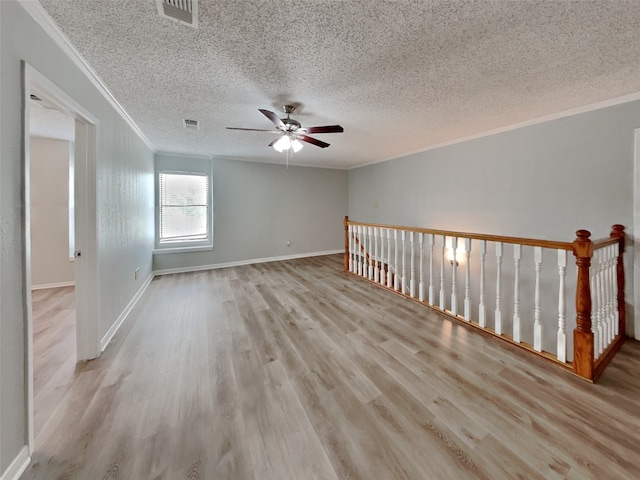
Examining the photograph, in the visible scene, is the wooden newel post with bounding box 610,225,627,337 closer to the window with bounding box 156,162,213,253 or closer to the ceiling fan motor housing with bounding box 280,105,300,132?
the ceiling fan motor housing with bounding box 280,105,300,132

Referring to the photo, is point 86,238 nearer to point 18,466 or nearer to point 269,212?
point 18,466

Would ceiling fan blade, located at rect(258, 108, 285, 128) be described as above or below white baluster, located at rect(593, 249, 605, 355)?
above

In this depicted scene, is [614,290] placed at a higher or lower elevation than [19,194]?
lower

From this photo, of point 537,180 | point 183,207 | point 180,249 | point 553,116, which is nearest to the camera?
point 553,116

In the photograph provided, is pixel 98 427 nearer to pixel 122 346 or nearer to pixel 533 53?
pixel 122 346

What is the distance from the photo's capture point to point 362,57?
6.30 ft

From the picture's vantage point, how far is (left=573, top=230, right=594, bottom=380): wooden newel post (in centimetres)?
178

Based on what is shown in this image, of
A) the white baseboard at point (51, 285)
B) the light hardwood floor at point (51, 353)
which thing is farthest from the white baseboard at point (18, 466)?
the white baseboard at point (51, 285)

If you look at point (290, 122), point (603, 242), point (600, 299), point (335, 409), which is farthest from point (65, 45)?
point (600, 299)

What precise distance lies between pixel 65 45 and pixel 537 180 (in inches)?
200

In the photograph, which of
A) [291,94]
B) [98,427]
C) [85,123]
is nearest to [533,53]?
[291,94]

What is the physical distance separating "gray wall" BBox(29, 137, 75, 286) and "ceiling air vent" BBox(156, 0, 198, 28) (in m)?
4.32

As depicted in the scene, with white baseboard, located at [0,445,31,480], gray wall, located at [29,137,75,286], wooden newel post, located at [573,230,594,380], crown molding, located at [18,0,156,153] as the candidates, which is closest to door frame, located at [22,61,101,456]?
crown molding, located at [18,0,156,153]

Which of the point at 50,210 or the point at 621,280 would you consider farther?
the point at 50,210
